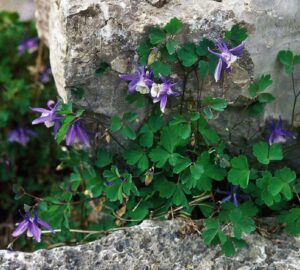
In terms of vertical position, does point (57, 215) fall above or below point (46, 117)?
below

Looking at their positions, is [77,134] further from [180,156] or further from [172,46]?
[172,46]

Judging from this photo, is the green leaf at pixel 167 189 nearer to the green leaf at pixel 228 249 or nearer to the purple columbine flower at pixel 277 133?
the green leaf at pixel 228 249

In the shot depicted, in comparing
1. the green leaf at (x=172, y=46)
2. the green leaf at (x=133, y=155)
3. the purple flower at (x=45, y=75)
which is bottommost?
the green leaf at (x=133, y=155)

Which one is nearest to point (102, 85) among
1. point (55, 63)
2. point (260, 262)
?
point (55, 63)

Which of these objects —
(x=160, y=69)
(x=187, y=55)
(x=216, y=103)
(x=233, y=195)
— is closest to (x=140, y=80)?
(x=160, y=69)

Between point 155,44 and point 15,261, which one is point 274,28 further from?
point 15,261

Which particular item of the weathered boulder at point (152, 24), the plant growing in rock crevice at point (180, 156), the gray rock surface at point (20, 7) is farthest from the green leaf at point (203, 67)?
the gray rock surface at point (20, 7)
